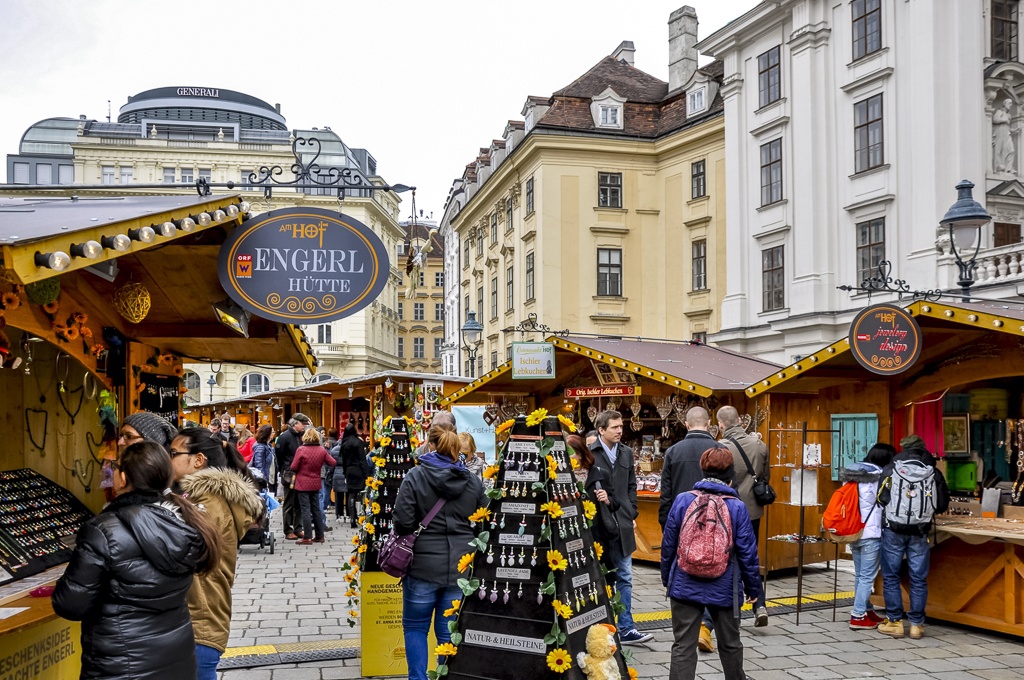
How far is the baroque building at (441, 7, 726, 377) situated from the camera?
32969mm

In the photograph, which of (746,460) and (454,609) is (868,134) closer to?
(746,460)

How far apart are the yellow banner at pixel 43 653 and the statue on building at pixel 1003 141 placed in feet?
78.1

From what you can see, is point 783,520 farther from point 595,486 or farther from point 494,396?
point 494,396

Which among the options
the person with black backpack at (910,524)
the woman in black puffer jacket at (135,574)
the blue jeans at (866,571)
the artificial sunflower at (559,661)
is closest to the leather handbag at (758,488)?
the blue jeans at (866,571)

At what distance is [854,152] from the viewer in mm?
24859

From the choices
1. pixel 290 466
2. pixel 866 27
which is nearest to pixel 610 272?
pixel 866 27

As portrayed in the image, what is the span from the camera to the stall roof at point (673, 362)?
1238cm

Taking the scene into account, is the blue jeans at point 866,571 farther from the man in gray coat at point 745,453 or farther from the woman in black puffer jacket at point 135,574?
the woman in black puffer jacket at point 135,574

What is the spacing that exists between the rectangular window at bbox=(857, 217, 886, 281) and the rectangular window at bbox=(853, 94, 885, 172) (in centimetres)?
152

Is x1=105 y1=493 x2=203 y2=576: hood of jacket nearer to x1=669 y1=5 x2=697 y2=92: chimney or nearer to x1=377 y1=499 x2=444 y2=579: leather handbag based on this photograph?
x1=377 y1=499 x2=444 y2=579: leather handbag

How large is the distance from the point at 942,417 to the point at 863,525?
3.51 m

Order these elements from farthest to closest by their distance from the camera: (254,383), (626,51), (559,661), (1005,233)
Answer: (254,383) → (626,51) → (1005,233) → (559,661)

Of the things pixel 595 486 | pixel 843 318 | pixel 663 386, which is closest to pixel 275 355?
pixel 595 486

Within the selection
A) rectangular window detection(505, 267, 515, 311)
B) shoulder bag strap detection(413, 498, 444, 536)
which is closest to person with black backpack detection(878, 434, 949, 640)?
shoulder bag strap detection(413, 498, 444, 536)
